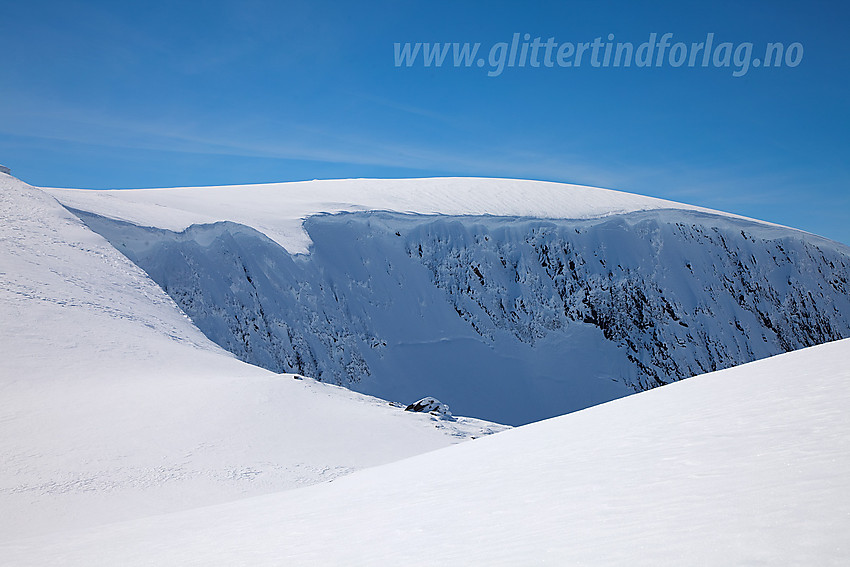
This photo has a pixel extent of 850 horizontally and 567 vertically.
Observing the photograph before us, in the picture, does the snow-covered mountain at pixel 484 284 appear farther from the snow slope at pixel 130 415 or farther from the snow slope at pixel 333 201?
the snow slope at pixel 130 415

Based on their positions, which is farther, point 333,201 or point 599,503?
point 333,201

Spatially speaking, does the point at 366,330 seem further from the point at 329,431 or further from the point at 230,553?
the point at 230,553

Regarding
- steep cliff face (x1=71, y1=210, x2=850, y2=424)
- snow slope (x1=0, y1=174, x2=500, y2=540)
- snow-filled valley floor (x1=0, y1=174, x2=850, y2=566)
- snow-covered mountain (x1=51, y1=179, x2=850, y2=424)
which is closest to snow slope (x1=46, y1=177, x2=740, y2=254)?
snow-covered mountain (x1=51, y1=179, x2=850, y2=424)

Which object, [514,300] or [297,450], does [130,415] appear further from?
[514,300]

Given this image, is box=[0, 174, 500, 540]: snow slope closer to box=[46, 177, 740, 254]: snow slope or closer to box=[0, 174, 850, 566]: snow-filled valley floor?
box=[0, 174, 850, 566]: snow-filled valley floor

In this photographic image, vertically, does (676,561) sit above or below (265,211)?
below

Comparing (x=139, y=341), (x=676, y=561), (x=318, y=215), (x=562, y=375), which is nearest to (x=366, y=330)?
(x=318, y=215)

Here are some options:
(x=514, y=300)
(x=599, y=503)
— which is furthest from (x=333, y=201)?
(x=599, y=503)
